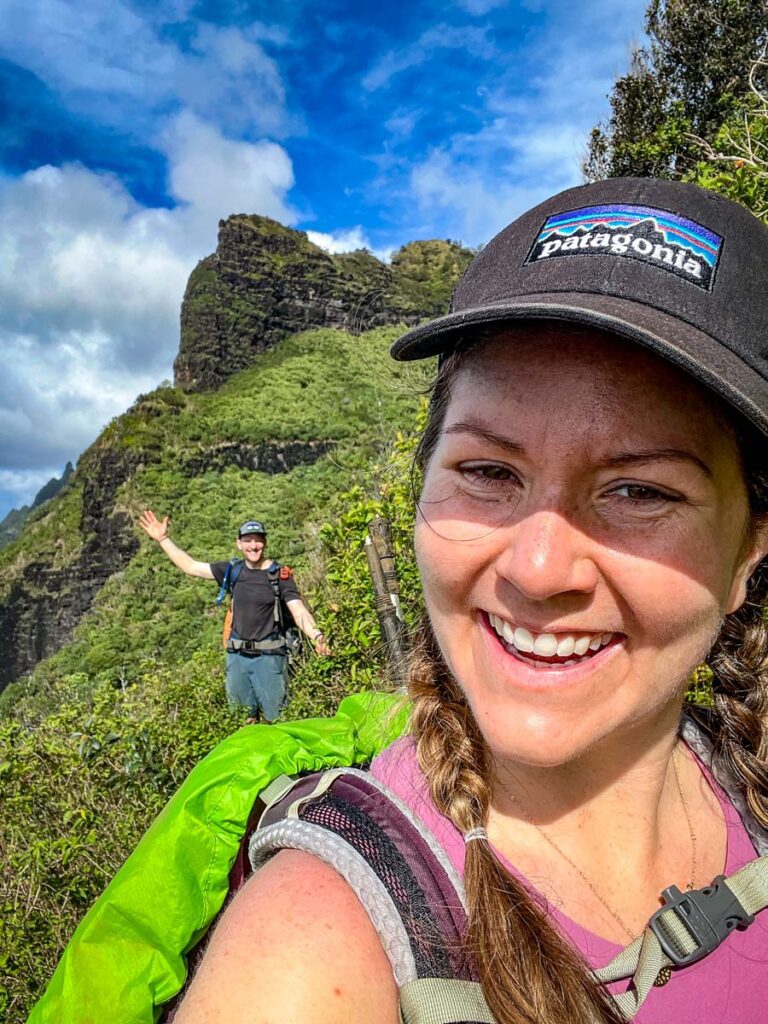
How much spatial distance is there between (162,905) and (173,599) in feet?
81.7

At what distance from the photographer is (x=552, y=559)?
37.8 inches

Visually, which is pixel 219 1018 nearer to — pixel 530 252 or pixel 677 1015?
pixel 677 1015

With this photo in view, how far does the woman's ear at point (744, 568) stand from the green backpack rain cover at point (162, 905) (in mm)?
778

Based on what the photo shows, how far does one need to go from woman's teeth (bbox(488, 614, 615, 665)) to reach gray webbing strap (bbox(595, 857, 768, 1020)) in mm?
429

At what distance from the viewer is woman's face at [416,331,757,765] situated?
95cm

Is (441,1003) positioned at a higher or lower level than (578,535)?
lower

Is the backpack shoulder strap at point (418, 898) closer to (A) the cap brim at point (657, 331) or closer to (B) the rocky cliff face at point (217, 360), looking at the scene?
(A) the cap brim at point (657, 331)

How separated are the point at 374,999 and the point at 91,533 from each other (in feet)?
109

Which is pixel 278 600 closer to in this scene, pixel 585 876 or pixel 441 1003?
pixel 585 876

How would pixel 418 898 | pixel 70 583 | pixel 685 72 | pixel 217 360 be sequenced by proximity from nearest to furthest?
pixel 418 898 → pixel 685 72 → pixel 70 583 → pixel 217 360

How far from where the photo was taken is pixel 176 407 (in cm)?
3491

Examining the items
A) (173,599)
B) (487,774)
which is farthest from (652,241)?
(173,599)

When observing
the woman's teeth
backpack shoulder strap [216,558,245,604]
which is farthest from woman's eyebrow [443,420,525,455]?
backpack shoulder strap [216,558,245,604]

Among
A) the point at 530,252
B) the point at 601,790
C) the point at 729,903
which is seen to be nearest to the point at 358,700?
the point at 601,790
